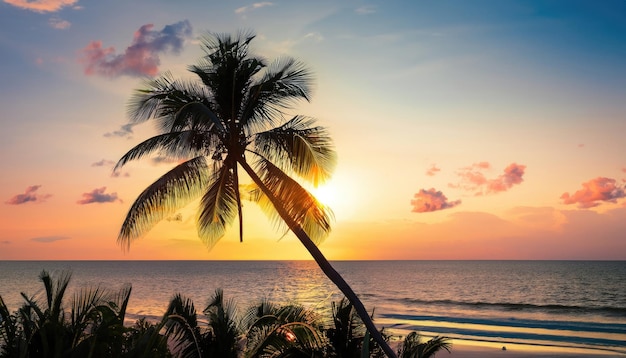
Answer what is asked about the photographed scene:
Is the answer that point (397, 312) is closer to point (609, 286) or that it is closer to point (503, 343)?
point (503, 343)

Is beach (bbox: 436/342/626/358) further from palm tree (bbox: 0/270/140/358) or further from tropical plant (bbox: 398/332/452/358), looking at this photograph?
palm tree (bbox: 0/270/140/358)

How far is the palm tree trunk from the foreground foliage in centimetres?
28

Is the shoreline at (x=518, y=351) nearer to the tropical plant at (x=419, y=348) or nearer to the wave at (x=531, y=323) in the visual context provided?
the wave at (x=531, y=323)

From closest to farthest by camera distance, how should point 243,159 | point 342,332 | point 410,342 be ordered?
point 410,342
point 342,332
point 243,159

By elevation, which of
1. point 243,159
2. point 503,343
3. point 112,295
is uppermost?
point 243,159

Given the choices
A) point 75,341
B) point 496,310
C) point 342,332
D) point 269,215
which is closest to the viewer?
point 75,341

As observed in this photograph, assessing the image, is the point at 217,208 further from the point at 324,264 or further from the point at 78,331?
the point at 78,331

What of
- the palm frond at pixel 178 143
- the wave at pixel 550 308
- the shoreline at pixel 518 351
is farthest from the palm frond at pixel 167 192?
the wave at pixel 550 308

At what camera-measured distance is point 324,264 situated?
11.5 meters

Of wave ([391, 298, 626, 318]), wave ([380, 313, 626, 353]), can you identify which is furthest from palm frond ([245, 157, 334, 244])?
wave ([391, 298, 626, 318])

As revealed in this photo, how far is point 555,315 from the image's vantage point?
47594 mm

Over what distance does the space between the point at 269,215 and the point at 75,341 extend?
7314mm

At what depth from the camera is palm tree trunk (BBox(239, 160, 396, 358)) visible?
10.3 meters

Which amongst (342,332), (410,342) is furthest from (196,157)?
(410,342)
